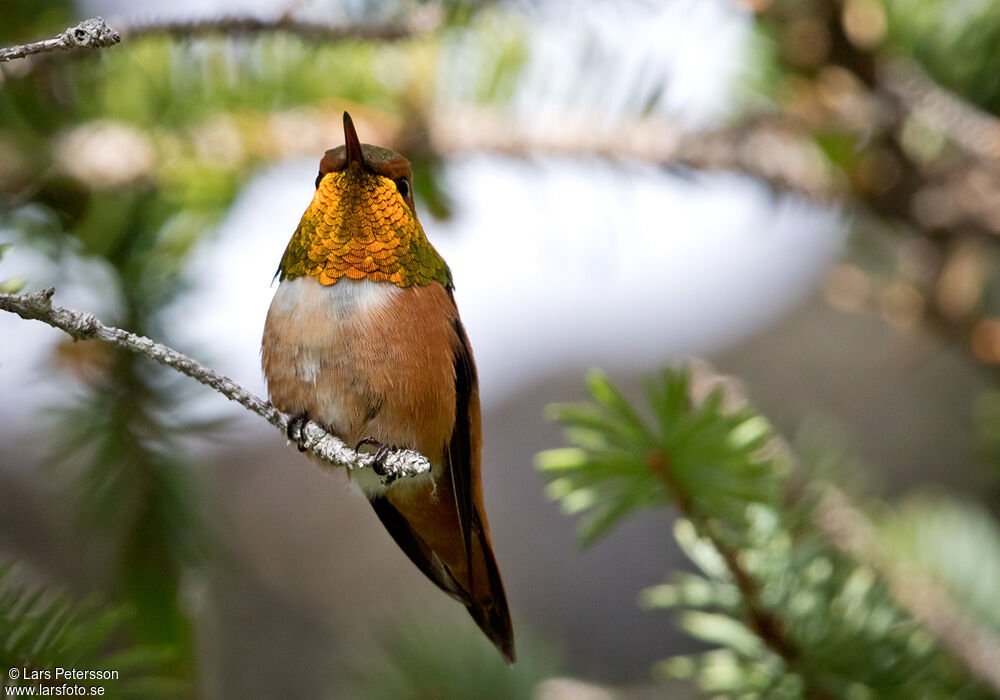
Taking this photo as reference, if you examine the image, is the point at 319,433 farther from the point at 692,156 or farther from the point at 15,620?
the point at 692,156

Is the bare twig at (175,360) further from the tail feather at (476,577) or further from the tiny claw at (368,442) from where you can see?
the tail feather at (476,577)

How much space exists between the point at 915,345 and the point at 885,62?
29.6 inches

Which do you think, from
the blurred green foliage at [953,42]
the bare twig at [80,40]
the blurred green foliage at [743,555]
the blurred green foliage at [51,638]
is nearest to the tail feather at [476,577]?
the blurred green foliage at [743,555]

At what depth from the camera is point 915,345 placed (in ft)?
7.76

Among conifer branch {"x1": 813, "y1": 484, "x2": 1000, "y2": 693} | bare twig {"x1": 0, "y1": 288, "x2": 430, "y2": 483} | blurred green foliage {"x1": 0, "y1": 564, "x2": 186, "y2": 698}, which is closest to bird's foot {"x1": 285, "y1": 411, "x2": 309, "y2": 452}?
Result: bare twig {"x1": 0, "y1": 288, "x2": 430, "y2": 483}

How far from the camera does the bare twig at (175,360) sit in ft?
2.91

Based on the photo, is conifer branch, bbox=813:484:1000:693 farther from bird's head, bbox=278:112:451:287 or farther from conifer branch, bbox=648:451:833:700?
bird's head, bbox=278:112:451:287

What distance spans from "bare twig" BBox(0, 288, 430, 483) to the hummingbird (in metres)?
0.09

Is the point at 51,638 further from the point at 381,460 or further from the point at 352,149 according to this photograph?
the point at 352,149

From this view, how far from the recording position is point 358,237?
4.12 ft

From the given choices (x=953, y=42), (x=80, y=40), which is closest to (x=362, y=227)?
(x=80, y=40)

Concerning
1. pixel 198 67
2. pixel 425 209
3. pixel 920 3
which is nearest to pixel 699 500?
pixel 425 209

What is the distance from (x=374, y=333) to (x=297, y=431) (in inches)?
6.7

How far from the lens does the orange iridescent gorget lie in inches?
47.2
